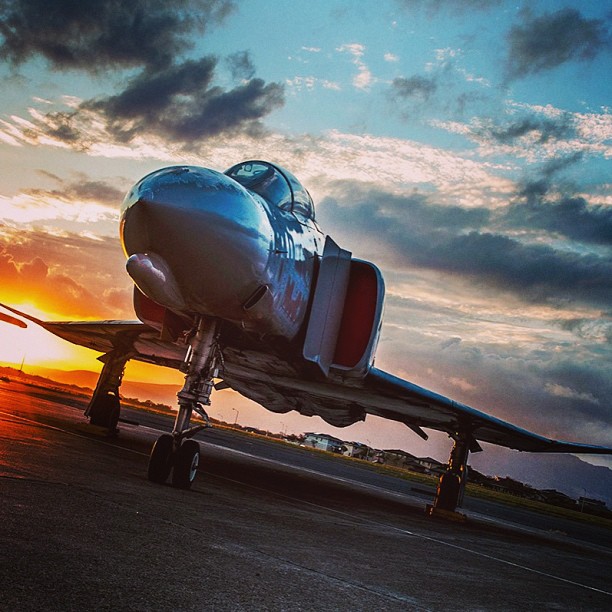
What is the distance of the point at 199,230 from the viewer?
4.76 meters

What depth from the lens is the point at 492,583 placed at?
4031 mm

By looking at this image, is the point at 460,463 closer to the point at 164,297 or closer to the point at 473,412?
the point at 473,412

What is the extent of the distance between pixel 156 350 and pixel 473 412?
616 cm

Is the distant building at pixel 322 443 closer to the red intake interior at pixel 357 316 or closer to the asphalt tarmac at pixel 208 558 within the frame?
the red intake interior at pixel 357 316

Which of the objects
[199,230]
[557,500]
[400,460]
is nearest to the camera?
[199,230]

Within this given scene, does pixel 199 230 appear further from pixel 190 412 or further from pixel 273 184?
pixel 273 184

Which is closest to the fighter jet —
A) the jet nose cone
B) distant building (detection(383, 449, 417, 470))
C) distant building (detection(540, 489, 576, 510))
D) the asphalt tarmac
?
the jet nose cone

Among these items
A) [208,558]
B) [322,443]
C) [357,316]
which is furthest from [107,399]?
[322,443]

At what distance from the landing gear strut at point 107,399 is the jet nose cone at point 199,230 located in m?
6.63

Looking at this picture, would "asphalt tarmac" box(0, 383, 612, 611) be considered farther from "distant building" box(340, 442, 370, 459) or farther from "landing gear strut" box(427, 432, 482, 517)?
"distant building" box(340, 442, 370, 459)

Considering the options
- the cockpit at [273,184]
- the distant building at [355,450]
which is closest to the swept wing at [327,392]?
the cockpit at [273,184]

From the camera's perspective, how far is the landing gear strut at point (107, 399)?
11148 mm

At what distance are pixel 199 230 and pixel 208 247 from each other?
173 mm

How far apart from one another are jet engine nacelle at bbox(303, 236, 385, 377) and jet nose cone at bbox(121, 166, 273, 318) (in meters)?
1.77
